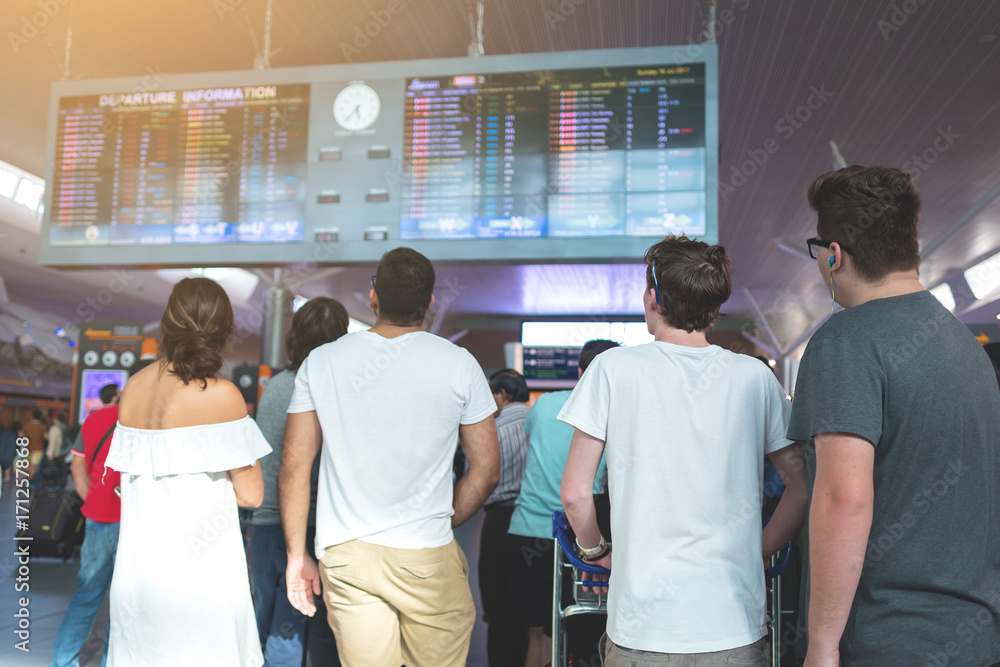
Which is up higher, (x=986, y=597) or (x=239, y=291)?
(x=239, y=291)

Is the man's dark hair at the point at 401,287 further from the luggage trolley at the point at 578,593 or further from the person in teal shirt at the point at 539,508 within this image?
the person in teal shirt at the point at 539,508

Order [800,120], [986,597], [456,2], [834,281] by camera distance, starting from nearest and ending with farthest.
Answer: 1. [986,597]
2. [834,281]
3. [456,2]
4. [800,120]

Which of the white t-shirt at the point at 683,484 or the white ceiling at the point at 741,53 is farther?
the white ceiling at the point at 741,53

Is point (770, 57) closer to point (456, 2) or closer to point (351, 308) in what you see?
point (456, 2)

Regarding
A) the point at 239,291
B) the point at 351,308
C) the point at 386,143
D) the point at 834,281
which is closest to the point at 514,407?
the point at 386,143

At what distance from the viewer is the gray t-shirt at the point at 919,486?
4.21 feet

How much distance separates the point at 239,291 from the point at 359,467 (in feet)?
53.9

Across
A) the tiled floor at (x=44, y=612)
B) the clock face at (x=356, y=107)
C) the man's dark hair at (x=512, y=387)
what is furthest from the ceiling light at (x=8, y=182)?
the man's dark hair at (x=512, y=387)

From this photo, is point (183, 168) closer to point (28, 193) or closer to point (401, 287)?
point (401, 287)

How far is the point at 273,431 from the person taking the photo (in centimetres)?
296

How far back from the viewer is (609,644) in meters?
1.61

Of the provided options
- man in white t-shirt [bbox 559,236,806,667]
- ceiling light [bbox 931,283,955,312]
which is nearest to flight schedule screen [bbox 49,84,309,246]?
man in white t-shirt [bbox 559,236,806,667]

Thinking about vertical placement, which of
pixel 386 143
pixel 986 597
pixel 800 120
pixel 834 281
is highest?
pixel 800 120

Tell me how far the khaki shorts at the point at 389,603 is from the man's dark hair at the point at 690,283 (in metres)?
0.94
